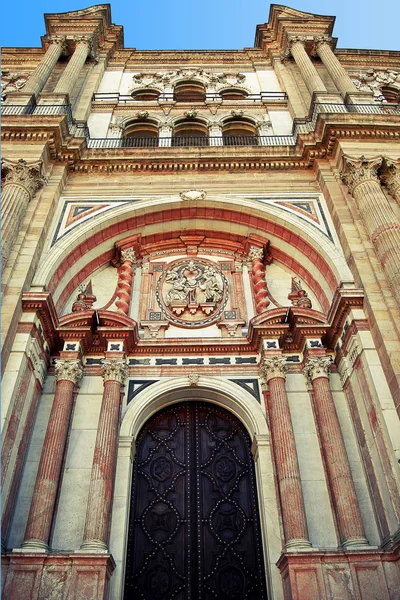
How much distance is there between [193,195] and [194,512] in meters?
8.37

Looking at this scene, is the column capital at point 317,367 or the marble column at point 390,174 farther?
the marble column at point 390,174

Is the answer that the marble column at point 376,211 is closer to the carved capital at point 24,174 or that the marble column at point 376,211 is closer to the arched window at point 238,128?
the arched window at point 238,128

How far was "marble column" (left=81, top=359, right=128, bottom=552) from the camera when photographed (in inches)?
343

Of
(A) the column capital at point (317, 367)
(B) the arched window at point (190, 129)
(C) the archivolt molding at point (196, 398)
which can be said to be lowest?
(C) the archivolt molding at point (196, 398)

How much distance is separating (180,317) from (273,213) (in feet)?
12.6

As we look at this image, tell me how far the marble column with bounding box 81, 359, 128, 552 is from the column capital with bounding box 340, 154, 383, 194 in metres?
7.63

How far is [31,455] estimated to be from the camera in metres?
10.1

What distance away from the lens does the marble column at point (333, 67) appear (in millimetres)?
17031

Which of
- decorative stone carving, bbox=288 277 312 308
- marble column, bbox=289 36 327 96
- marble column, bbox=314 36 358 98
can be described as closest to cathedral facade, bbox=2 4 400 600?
decorative stone carving, bbox=288 277 312 308

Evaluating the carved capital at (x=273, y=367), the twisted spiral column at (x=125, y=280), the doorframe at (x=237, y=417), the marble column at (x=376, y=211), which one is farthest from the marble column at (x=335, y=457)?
the twisted spiral column at (x=125, y=280)

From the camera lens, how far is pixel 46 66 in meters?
18.5

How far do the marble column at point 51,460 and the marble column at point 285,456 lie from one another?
420cm

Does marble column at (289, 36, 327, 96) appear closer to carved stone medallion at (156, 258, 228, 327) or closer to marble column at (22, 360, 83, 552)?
carved stone medallion at (156, 258, 228, 327)

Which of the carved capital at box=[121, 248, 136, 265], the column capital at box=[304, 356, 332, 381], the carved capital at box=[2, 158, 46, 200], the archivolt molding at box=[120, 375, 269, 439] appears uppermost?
the carved capital at box=[2, 158, 46, 200]
